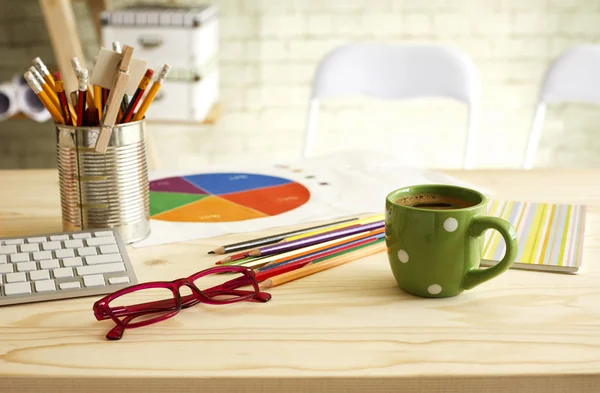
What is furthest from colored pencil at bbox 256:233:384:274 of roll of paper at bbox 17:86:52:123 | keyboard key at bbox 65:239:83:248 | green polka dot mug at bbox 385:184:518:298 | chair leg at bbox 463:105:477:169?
roll of paper at bbox 17:86:52:123

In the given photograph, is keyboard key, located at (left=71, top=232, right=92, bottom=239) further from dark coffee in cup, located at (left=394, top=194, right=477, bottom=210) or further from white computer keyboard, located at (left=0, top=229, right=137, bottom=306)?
dark coffee in cup, located at (left=394, top=194, right=477, bottom=210)

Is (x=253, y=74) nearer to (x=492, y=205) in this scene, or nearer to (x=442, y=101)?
(x=442, y=101)

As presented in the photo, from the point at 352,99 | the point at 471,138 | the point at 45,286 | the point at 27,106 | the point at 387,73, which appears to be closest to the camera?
the point at 45,286

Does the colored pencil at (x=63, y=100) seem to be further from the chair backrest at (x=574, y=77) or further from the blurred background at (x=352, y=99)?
the blurred background at (x=352, y=99)

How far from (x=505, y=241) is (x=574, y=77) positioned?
1155 millimetres

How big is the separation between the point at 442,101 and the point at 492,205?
1778 millimetres

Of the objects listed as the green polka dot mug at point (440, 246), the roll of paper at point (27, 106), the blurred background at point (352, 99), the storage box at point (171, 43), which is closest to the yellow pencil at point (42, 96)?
the green polka dot mug at point (440, 246)

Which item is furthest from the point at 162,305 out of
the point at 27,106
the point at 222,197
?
the point at 27,106

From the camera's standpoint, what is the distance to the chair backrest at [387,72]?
1759 mm

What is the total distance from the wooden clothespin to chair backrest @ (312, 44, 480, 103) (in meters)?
0.99

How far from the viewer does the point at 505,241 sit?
69 centimetres

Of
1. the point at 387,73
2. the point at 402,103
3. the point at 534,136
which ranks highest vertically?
the point at 387,73

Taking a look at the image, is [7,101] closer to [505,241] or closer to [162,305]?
[162,305]

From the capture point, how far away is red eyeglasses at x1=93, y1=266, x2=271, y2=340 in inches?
26.4
